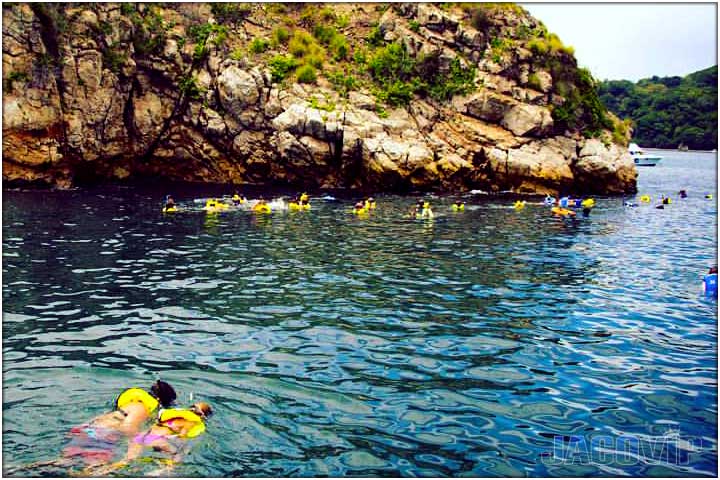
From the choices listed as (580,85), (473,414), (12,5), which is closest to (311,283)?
(473,414)

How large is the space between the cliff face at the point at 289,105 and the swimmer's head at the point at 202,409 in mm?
31914

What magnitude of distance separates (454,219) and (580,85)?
26.9m

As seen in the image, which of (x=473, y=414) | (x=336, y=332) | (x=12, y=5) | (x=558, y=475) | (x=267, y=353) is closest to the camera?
(x=558, y=475)

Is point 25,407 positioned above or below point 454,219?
below

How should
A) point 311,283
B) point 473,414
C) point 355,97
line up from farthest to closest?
point 355,97 < point 311,283 < point 473,414

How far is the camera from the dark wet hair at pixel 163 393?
839 cm

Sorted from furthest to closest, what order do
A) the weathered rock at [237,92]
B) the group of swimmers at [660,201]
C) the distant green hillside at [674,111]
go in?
the distant green hillside at [674,111], the weathered rock at [237,92], the group of swimmers at [660,201]

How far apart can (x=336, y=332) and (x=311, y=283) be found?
4.07m

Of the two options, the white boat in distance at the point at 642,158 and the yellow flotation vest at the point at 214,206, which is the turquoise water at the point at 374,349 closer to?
the yellow flotation vest at the point at 214,206

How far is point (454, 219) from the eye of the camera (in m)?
28.5

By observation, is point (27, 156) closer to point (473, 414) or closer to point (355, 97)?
point (355, 97)

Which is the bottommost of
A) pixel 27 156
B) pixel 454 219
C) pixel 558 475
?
pixel 558 475

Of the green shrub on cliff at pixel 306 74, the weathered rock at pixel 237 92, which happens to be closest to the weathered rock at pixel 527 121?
the green shrub on cliff at pixel 306 74

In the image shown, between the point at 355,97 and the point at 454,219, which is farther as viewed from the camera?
the point at 355,97
